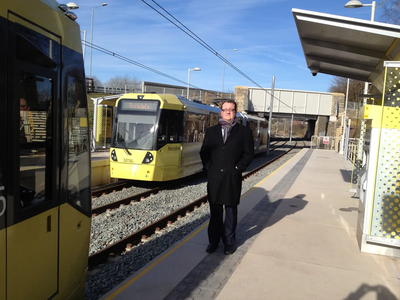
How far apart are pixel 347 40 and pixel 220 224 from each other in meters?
4.03

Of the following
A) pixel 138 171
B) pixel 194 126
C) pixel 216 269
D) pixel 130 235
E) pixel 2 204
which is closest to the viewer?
pixel 2 204

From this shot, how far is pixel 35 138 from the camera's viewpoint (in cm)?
263

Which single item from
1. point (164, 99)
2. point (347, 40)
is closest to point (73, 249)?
point (347, 40)

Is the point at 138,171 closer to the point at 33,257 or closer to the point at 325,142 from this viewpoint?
the point at 33,257

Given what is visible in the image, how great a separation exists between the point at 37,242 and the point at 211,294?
1.98 metres

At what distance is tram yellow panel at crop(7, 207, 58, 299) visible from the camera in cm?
234

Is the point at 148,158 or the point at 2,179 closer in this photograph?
the point at 2,179

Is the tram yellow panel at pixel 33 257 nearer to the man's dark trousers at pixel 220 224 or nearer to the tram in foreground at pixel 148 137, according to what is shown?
the man's dark trousers at pixel 220 224

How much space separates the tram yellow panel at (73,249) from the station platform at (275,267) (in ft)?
1.65

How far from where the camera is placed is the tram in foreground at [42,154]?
2297 millimetres

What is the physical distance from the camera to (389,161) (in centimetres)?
492

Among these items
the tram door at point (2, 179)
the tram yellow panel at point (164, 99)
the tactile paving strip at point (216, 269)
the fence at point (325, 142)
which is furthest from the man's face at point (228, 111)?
the fence at point (325, 142)

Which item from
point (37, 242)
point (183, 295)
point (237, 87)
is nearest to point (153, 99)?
point (183, 295)

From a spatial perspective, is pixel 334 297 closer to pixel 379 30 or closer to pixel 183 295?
pixel 183 295
